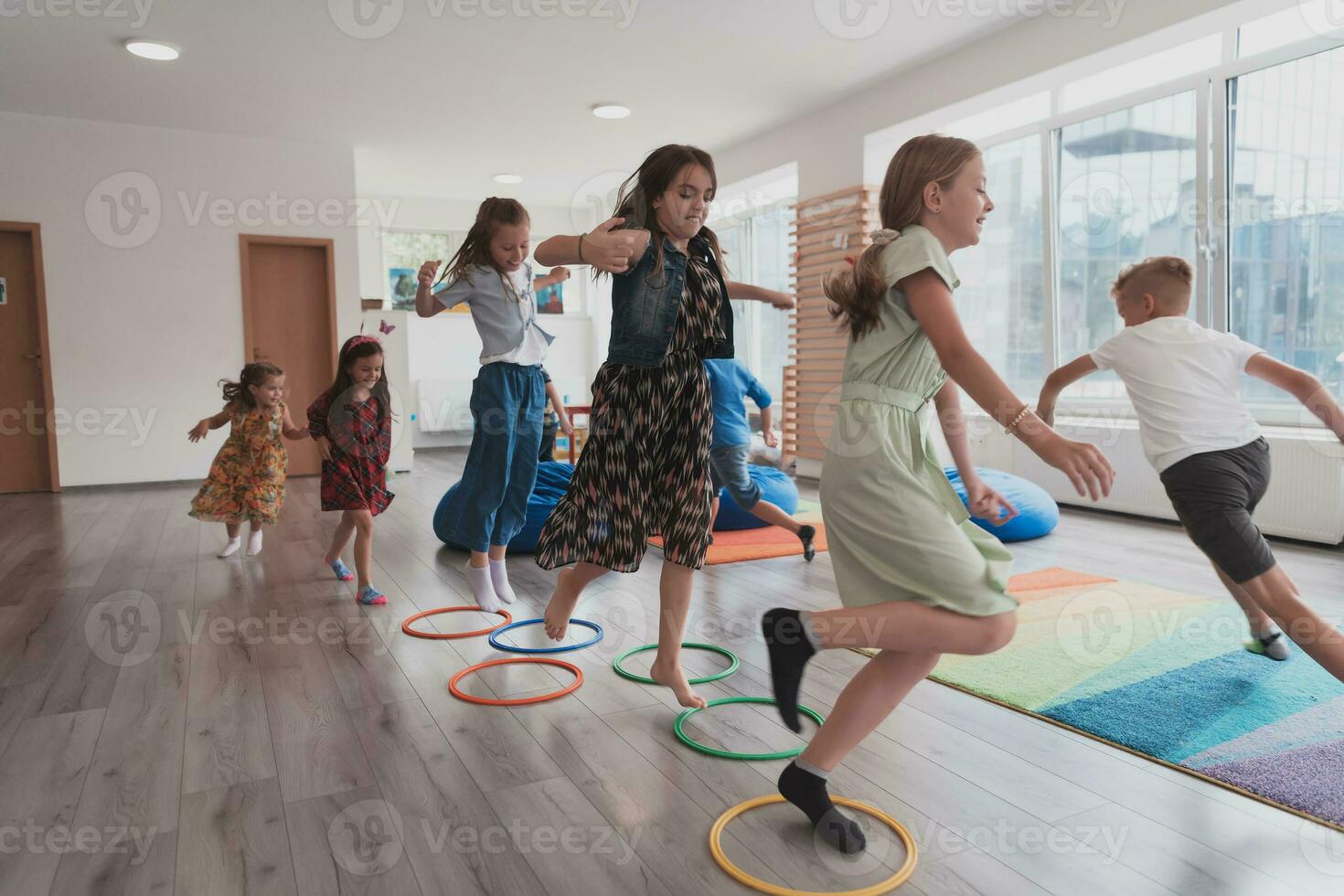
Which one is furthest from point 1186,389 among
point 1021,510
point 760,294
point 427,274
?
point 1021,510

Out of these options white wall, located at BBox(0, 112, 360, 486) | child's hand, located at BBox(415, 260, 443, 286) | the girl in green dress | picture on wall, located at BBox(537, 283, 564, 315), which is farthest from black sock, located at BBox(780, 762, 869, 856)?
picture on wall, located at BBox(537, 283, 564, 315)

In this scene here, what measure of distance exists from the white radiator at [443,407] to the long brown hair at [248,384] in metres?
5.88

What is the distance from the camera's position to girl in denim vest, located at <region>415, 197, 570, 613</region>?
9.52ft

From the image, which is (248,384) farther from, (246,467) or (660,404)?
(660,404)

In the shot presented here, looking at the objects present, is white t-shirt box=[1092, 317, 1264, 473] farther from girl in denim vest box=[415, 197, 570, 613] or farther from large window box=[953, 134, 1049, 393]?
large window box=[953, 134, 1049, 393]

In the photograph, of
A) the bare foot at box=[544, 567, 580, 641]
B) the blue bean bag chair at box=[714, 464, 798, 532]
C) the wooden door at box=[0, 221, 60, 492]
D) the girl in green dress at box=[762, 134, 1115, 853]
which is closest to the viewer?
the girl in green dress at box=[762, 134, 1115, 853]

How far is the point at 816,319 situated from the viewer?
703 centimetres

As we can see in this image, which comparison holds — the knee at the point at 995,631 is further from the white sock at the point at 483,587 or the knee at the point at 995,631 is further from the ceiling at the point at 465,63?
the ceiling at the point at 465,63

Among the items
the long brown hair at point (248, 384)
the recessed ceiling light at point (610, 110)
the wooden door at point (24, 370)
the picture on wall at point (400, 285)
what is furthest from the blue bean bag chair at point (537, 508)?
the picture on wall at point (400, 285)

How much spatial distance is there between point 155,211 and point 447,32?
3370mm

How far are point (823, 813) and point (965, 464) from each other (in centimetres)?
67

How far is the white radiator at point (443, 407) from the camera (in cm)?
1008

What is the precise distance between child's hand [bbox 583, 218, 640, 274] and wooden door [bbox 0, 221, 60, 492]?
21.8 ft

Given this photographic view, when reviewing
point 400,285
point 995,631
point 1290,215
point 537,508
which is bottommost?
point 537,508
